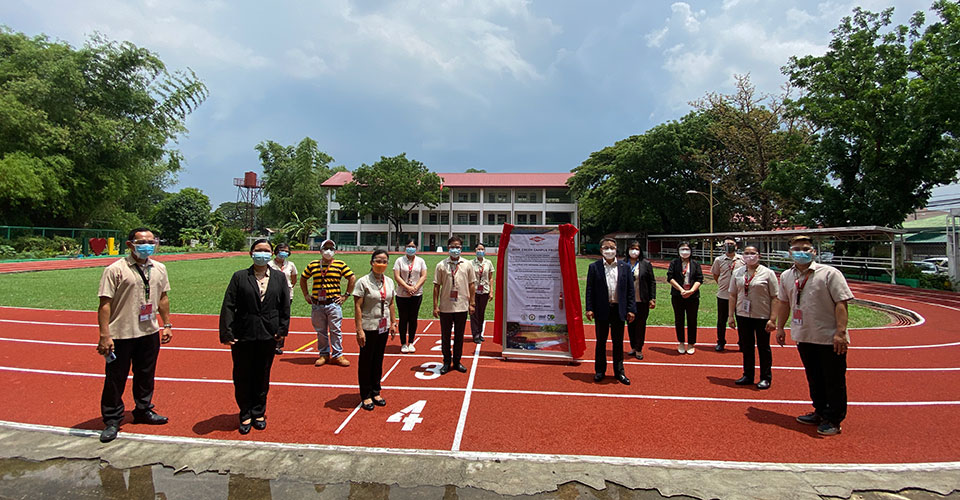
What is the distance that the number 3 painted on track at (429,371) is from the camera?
5.47 m

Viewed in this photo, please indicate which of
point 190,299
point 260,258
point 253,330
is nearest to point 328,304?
point 260,258

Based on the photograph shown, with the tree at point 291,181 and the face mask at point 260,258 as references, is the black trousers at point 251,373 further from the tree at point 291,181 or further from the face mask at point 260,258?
the tree at point 291,181

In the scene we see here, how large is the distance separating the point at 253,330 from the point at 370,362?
3.81 feet

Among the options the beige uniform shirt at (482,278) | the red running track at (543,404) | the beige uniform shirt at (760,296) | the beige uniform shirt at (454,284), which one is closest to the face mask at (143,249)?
the red running track at (543,404)

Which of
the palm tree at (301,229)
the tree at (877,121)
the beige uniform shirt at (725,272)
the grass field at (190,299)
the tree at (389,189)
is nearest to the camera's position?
the beige uniform shirt at (725,272)

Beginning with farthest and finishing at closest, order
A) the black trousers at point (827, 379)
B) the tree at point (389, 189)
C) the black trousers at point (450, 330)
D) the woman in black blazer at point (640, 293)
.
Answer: the tree at point (389, 189) < the woman in black blazer at point (640, 293) < the black trousers at point (450, 330) < the black trousers at point (827, 379)

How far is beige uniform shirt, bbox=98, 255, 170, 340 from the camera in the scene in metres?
3.68

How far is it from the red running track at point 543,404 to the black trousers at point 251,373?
9.6 inches

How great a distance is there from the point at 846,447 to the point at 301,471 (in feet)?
14.7

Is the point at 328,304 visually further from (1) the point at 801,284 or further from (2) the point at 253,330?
(1) the point at 801,284

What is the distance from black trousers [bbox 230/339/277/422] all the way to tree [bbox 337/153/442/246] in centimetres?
4826

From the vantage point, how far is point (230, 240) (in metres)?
Answer: 45.9

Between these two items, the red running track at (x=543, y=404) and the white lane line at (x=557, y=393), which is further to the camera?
the white lane line at (x=557, y=393)

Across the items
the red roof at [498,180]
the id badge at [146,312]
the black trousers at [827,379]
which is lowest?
the black trousers at [827,379]
